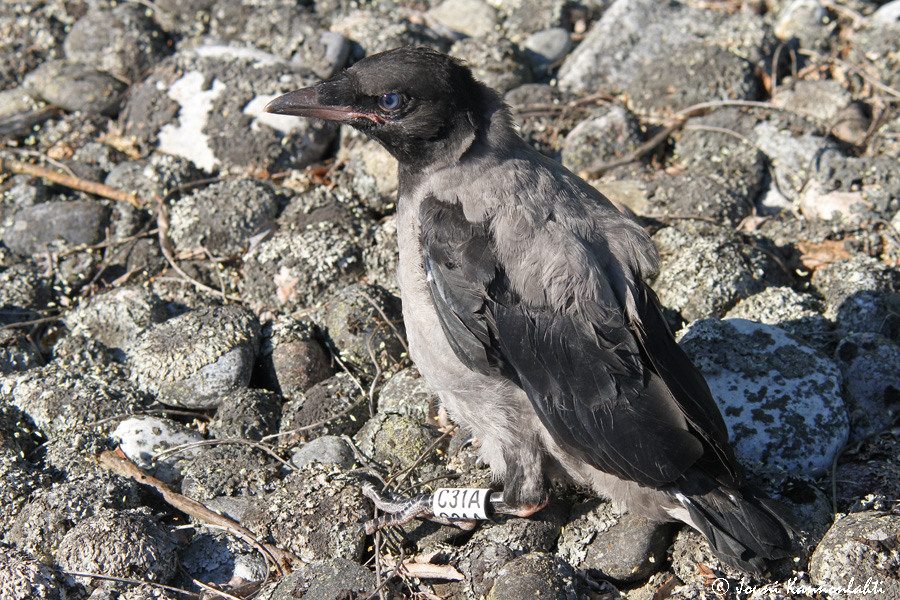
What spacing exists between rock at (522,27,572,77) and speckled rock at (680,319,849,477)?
302 centimetres

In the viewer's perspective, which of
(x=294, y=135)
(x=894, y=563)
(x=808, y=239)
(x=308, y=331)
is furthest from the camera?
(x=294, y=135)

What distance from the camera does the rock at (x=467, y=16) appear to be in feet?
21.5

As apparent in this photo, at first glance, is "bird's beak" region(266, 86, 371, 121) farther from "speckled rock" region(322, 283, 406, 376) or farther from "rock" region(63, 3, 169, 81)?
"rock" region(63, 3, 169, 81)

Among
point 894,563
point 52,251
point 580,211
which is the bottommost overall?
point 52,251

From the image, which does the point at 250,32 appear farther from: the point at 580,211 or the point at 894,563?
the point at 894,563

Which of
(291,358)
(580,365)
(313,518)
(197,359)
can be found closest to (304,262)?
(291,358)

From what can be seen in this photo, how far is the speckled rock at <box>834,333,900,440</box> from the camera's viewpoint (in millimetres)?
3877

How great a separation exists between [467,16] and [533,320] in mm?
4279

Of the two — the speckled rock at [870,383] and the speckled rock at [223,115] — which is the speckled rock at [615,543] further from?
the speckled rock at [223,115]

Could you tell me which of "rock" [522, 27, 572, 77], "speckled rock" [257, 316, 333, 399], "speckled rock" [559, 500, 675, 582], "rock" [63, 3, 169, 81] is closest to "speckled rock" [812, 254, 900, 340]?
"speckled rock" [559, 500, 675, 582]

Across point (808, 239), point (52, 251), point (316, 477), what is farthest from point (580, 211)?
point (52, 251)

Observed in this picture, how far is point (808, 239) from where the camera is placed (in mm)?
4836

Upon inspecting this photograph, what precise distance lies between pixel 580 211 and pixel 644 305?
20.2 inches

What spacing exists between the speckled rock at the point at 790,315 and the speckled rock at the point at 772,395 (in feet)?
0.75
